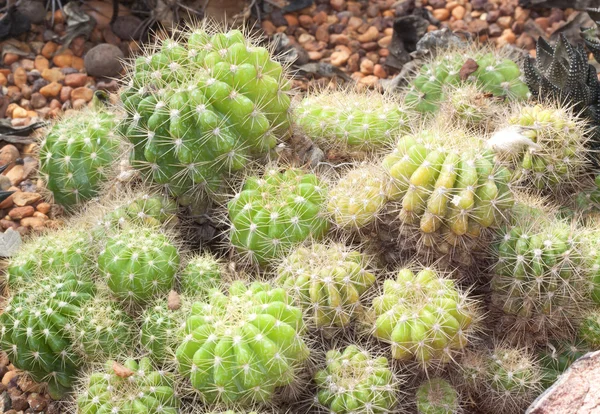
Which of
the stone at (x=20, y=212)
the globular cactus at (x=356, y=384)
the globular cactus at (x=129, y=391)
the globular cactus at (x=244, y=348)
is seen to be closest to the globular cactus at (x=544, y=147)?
the globular cactus at (x=356, y=384)

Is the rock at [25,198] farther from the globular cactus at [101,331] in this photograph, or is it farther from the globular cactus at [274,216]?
the globular cactus at [274,216]

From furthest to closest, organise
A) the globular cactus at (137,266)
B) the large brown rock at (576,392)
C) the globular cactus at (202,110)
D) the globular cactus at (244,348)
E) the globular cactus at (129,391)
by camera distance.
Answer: the globular cactus at (202,110) < the globular cactus at (137,266) < the globular cactus at (129,391) < the globular cactus at (244,348) < the large brown rock at (576,392)

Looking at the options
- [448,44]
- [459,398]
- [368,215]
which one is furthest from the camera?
[448,44]

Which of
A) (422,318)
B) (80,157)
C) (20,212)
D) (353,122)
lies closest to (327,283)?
(422,318)

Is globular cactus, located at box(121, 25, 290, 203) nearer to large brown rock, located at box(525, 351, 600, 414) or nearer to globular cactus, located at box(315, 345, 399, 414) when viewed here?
globular cactus, located at box(315, 345, 399, 414)

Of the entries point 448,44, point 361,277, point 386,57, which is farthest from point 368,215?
point 386,57

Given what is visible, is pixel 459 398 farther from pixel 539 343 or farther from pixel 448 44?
pixel 448 44
